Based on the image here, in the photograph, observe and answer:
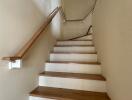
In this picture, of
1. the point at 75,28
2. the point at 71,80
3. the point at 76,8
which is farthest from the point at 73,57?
the point at 76,8

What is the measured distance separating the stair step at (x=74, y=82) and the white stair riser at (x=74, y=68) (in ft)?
0.83

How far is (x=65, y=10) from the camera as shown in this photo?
4488 millimetres

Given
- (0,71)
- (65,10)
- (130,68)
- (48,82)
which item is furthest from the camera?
(65,10)

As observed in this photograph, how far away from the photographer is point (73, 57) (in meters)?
2.81

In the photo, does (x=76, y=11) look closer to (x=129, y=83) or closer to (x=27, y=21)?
(x=27, y=21)

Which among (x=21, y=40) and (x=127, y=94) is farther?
(x=21, y=40)

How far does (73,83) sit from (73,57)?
0.77 meters

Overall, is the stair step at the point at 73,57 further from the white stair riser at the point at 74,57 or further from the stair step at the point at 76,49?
the stair step at the point at 76,49

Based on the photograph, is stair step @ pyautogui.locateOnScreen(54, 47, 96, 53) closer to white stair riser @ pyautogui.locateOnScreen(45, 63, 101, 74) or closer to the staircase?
the staircase

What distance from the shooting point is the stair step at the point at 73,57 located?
2748 millimetres

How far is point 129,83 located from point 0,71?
3.76 feet

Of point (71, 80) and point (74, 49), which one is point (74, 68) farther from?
point (74, 49)

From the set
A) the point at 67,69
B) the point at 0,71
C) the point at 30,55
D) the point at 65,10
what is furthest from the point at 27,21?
the point at 65,10

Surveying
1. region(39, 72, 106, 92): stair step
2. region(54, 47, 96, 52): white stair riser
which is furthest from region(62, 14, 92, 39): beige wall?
region(39, 72, 106, 92): stair step
